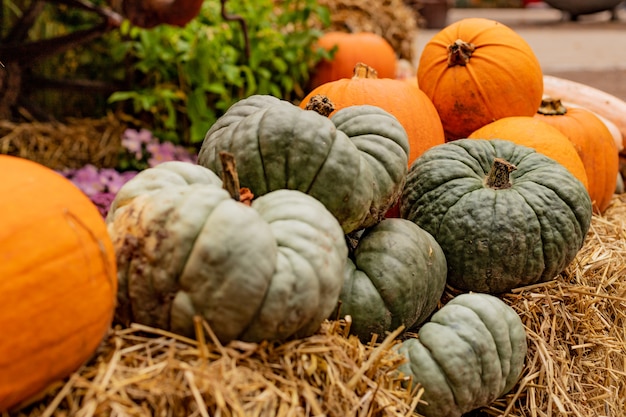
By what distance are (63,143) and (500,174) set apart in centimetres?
353

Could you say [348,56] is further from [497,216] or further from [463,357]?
[463,357]

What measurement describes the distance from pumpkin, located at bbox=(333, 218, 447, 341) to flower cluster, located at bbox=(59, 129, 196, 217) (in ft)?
8.33

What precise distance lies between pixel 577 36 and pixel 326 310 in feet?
37.7

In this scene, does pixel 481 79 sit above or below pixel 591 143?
above

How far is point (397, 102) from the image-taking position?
2.65m

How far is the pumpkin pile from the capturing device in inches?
54.7

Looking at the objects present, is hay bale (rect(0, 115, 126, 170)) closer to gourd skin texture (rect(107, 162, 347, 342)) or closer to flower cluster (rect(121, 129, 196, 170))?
flower cluster (rect(121, 129, 196, 170))

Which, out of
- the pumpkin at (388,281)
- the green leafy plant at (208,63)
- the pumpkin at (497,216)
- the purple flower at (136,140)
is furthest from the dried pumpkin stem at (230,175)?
the purple flower at (136,140)

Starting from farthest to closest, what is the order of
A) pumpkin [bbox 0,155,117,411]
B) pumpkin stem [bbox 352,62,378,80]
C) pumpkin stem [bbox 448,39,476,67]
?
1. pumpkin stem [bbox 448,39,476,67]
2. pumpkin stem [bbox 352,62,378,80]
3. pumpkin [bbox 0,155,117,411]

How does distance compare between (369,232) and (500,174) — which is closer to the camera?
(369,232)

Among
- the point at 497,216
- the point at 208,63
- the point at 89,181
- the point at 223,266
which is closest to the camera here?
the point at 223,266

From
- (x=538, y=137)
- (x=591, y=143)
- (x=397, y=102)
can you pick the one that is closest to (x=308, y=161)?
(x=397, y=102)

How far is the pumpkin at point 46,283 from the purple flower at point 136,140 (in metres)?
3.17

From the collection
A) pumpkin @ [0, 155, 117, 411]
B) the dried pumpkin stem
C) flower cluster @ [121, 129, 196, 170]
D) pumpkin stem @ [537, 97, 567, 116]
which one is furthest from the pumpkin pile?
flower cluster @ [121, 129, 196, 170]
